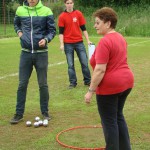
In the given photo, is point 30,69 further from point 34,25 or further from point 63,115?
point 63,115

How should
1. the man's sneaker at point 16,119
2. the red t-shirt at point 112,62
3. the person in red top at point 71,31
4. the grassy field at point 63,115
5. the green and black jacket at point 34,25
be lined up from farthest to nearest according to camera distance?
the person in red top at point 71,31
the man's sneaker at point 16,119
the green and black jacket at point 34,25
the grassy field at point 63,115
the red t-shirt at point 112,62

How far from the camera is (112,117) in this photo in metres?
4.50

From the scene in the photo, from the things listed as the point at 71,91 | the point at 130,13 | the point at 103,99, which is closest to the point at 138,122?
the point at 103,99

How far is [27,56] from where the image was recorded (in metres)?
6.29

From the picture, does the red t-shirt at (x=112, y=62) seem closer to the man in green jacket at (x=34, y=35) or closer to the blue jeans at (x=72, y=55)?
the man in green jacket at (x=34, y=35)

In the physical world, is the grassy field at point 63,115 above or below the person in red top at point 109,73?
below

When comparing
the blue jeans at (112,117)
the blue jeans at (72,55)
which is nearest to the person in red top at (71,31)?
the blue jeans at (72,55)

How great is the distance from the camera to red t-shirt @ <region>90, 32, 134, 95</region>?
167 inches

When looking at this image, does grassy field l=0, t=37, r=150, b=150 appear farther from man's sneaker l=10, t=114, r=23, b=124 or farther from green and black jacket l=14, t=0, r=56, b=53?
green and black jacket l=14, t=0, r=56, b=53

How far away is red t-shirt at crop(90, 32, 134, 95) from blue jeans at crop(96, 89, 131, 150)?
0.10 meters

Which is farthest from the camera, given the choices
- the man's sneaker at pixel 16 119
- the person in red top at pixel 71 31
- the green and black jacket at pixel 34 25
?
the person in red top at pixel 71 31

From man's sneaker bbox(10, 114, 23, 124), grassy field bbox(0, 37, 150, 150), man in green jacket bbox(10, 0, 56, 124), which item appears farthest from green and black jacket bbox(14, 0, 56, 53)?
grassy field bbox(0, 37, 150, 150)

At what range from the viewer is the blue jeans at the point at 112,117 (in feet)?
14.6

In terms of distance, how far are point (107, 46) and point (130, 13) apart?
27197 mm
